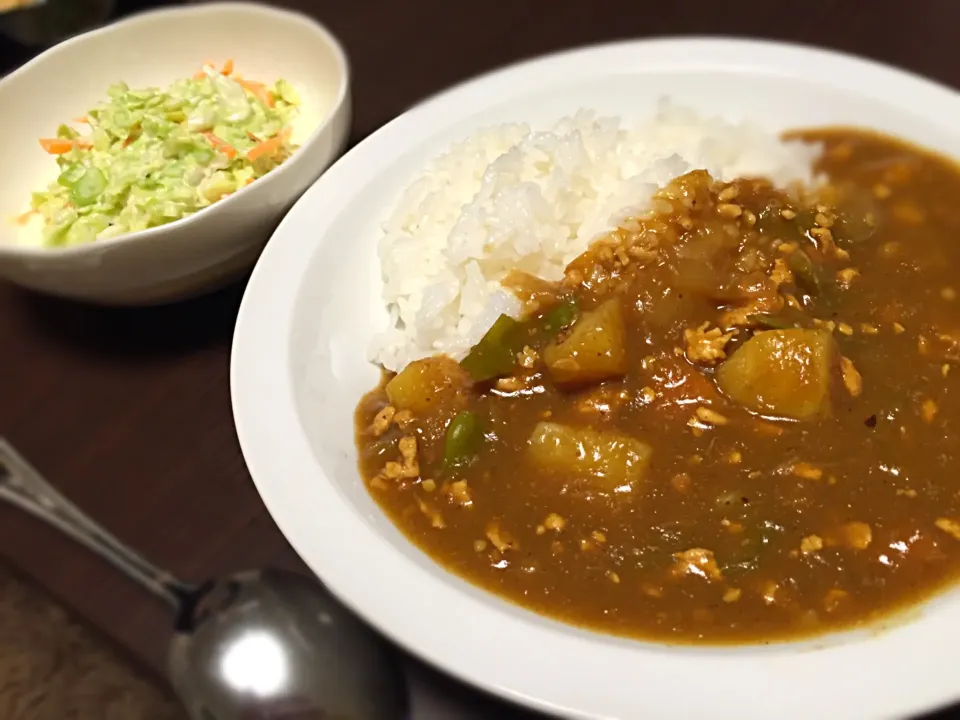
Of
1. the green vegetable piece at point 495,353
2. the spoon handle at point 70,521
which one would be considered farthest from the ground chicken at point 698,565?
the spoon handle at point 70,521

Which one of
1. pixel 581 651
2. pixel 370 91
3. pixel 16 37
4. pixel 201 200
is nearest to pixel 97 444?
pixel 201 200

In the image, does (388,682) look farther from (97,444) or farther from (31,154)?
(31,154)

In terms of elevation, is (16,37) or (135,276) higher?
(135,276)

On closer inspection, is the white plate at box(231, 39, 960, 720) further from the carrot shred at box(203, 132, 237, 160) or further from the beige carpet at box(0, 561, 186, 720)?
the beige carpet at box(0, 561, 186, 720)

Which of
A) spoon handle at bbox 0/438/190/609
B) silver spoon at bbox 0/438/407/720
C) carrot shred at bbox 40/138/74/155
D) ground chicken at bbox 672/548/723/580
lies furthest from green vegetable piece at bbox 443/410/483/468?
carrot shred at bbox 40/138/74/155

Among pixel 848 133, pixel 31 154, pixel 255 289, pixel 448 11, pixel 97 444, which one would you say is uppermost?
pixel 848 133

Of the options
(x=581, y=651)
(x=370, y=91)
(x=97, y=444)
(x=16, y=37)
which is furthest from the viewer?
(x=16, y=37)

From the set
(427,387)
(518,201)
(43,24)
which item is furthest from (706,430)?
(43,24)

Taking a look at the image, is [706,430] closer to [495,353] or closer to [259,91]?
[495,353]
